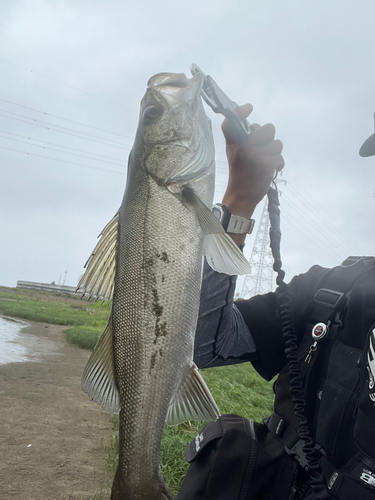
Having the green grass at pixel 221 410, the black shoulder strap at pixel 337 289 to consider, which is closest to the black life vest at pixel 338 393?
the black shoulder strap at pixel 337 289

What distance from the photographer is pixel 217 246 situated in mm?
1724

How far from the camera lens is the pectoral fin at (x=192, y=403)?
1551 mm

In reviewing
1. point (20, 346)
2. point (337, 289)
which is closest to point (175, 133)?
point (337, 289)

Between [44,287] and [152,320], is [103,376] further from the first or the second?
[44,287]

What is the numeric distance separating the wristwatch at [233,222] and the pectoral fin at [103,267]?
0.55 metres

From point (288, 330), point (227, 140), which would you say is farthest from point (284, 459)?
point (227, 140)

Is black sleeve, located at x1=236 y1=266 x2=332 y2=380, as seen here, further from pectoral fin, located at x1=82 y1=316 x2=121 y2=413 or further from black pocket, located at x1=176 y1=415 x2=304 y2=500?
pectoral fin, located at x1=82 y1=316 x2=121 y2=413

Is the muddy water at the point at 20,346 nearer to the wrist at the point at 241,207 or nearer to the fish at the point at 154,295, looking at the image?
the fish at the point at 154,295

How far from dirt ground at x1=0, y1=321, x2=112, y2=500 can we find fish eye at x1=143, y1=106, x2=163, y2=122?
407cm

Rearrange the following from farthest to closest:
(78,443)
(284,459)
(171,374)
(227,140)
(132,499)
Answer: (78,443) → (284,459) → (227,140) → (171,374) → (132,499)

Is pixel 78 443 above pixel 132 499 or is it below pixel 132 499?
below

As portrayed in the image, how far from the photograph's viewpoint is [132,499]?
1400 millimetres

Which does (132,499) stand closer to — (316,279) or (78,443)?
(316,279)

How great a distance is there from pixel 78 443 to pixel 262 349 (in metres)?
4.31
